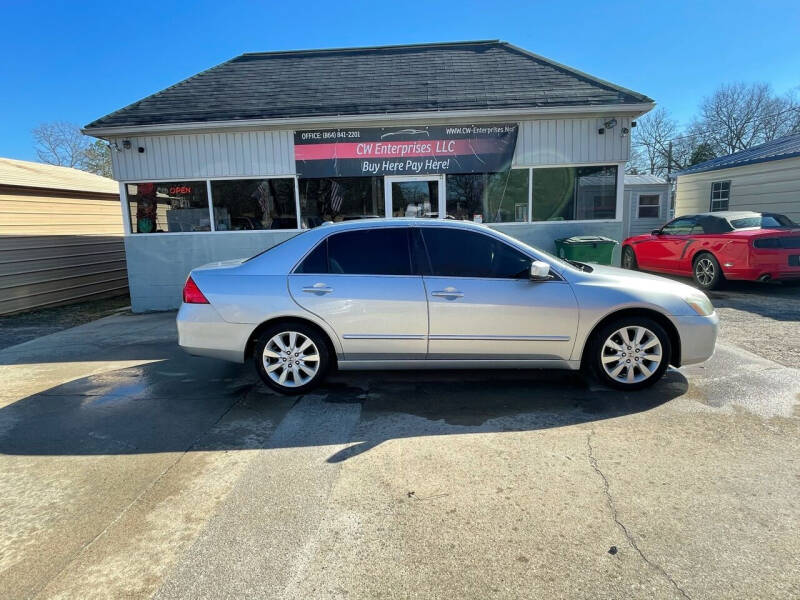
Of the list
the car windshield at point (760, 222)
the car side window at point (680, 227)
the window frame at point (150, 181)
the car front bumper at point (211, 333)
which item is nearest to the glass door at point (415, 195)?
the window frame at point (150, 181)

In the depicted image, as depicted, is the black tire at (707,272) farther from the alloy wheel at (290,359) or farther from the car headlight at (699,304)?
the alloy wheel at (290,359)

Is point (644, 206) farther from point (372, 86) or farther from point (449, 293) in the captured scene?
point (449, 293)

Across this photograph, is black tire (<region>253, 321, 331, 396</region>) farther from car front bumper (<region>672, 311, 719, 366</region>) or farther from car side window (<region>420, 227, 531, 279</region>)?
car front bumper (<region>672, 311, 719, 366</region>)

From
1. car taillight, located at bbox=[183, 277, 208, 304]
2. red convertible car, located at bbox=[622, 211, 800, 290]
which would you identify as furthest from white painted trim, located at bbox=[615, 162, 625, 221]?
car taillight, located at bbox=[183, 277, 208, 304]

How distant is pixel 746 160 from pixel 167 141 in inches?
588

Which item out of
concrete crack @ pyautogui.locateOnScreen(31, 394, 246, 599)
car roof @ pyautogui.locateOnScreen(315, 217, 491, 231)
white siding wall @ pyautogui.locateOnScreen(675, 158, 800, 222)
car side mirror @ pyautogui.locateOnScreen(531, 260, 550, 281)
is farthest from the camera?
white siding wall @ pyautogui.locateOnScreen(675, 158, 800, 222)

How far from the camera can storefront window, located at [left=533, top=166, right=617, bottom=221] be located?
905 centimetres

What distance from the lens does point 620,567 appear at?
2203mm

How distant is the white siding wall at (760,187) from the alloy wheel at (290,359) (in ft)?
44.8

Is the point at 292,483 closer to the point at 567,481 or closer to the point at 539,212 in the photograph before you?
the point at 567,481

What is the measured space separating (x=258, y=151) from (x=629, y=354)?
7544mm

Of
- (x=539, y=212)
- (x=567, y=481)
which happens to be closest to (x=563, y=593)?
(x=567, y=481)

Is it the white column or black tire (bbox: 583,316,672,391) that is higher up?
the white column

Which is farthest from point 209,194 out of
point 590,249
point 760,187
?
point 760,187
